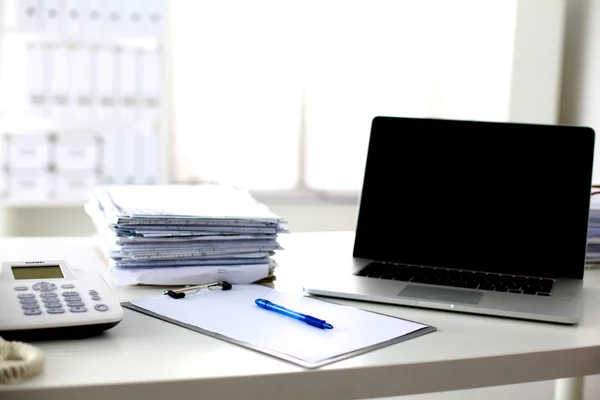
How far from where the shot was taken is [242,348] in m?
0.84

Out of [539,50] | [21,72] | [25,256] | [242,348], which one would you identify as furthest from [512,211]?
[21,72]

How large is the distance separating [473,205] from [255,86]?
2.11 metres

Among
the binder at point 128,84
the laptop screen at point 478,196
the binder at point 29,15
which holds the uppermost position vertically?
the binder at point 29,15

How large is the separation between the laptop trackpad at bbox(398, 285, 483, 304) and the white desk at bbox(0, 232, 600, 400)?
36mm

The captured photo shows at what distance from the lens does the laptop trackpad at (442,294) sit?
1.04 m

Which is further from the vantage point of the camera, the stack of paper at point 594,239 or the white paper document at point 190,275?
the stack of paper at point 594,239

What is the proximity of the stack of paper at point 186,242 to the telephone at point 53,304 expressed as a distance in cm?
14

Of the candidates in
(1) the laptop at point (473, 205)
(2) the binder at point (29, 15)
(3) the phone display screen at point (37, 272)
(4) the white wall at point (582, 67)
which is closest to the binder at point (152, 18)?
(2) the binder at point (29, 15)

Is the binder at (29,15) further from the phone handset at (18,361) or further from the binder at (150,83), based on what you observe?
the phone handset at (18,361)

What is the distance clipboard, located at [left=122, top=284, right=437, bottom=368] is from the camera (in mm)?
837

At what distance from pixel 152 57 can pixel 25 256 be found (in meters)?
1.70

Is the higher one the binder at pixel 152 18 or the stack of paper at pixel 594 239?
the binder at pixel 152 18

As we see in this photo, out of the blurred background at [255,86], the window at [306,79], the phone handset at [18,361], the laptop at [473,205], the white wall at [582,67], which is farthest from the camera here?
the window at [306,79]

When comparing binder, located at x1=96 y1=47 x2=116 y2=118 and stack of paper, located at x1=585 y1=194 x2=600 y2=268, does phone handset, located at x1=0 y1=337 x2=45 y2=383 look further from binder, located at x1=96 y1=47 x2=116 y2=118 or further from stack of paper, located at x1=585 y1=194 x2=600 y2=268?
binder, located at x1=96 y1=47 x2=116 y2=118
